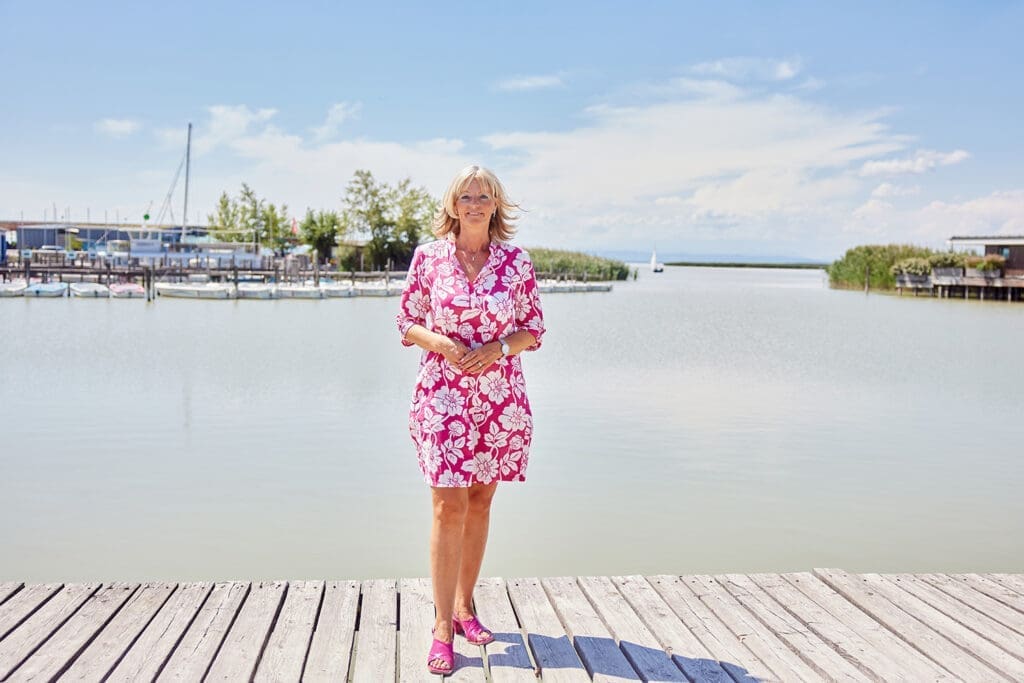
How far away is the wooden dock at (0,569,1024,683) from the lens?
10.5 feet

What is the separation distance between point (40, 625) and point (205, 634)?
2.08ft

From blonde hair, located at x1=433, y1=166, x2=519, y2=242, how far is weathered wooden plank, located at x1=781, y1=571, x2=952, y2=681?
6.67ft

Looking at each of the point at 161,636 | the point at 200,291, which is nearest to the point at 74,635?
the point at 161,636

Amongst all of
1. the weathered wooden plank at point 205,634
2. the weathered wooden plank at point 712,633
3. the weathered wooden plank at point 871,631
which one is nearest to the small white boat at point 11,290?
the weathered wooden plank at point 205,634

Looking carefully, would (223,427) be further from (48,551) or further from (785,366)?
(785,366)

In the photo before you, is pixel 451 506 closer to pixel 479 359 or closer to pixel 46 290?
pixel 479 359

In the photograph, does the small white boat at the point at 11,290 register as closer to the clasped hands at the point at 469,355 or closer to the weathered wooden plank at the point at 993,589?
the clasped hands at the point at 469,355

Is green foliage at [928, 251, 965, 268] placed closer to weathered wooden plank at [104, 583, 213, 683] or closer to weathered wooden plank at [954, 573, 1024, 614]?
weathered wooden plank at [954, 573, 1024, 614]

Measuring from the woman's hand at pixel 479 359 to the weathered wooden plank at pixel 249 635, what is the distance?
1.25 meters

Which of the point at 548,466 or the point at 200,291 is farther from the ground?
the point at 200,291

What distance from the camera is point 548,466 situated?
29.2ft

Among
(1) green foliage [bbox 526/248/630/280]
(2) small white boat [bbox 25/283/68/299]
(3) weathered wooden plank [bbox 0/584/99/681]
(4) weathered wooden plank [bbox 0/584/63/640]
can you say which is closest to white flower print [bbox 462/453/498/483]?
(3) weathered wooden plank [bbox 0/584/99/681]

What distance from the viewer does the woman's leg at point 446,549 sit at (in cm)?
323

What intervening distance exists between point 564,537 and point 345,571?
1.61 m
